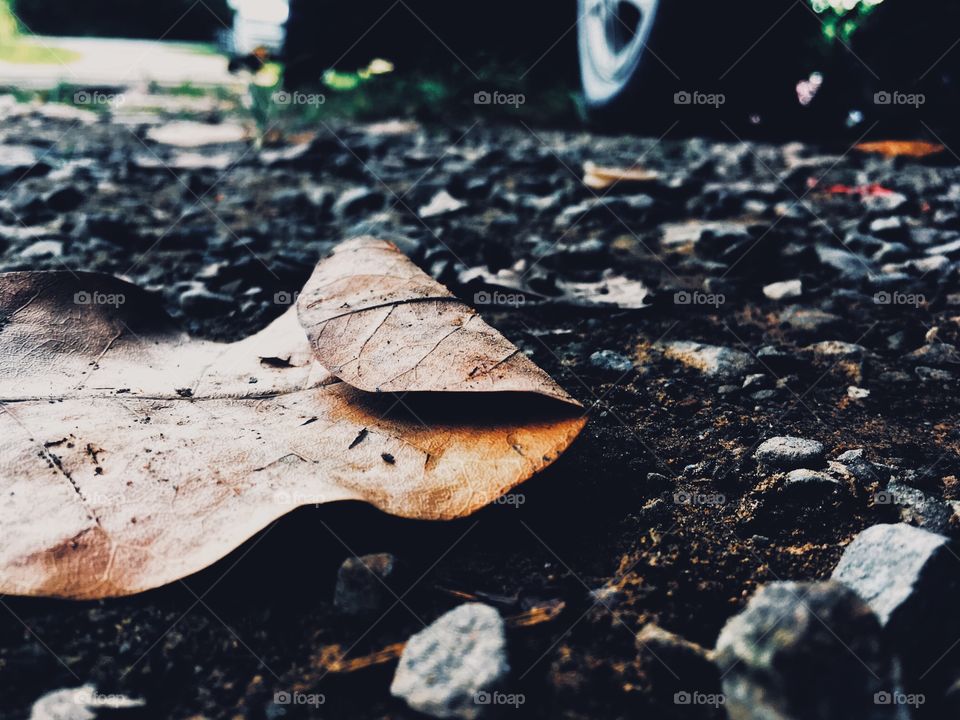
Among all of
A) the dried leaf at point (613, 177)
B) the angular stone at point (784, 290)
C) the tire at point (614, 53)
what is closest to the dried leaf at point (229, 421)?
the angular stone at point (784, 290)

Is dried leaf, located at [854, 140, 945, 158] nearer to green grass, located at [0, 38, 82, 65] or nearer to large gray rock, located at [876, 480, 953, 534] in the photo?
large gray rock, located at [876, 480, 953, 534]

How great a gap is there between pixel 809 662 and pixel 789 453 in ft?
1.63

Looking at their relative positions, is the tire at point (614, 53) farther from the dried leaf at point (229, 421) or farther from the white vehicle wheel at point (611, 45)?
the dried leaf at point (229, 421)

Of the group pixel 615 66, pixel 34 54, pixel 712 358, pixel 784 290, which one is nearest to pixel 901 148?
pixel 615 66

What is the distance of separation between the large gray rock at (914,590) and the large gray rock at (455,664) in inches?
15.8

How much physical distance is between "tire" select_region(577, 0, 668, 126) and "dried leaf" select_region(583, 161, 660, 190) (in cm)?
54

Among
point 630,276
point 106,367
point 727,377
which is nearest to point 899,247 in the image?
point 630,276

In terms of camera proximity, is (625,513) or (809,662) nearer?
(809,662)

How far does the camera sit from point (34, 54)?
9727 millimetres

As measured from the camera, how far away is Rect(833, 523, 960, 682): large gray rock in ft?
2.55

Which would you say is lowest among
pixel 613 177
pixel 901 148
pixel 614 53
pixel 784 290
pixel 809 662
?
pixel 809 662

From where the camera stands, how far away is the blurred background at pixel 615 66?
2.99 m

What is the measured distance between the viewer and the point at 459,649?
793 millimetres

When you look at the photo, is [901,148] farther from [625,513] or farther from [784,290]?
[625,513]
